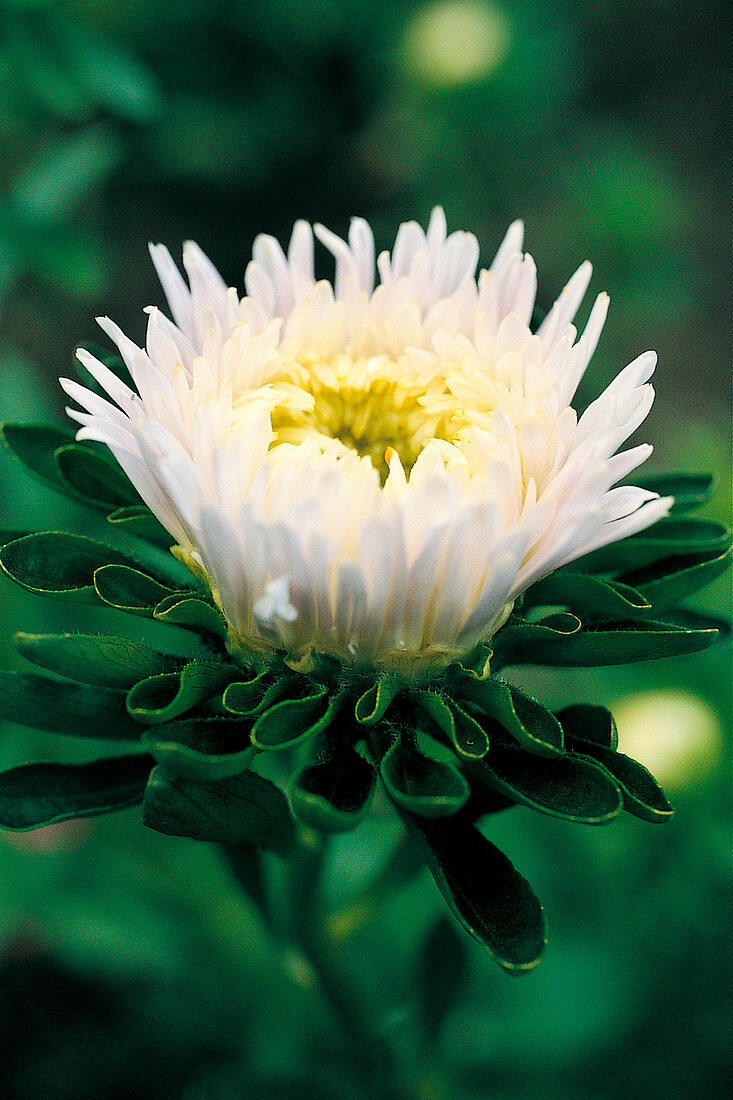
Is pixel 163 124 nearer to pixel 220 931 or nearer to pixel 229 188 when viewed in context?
pixel 229 188

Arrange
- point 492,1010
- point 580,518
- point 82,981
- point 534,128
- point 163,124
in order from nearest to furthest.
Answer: point 580,518 < point 492,1010 < point 82,981 < point 163,124 < point 534,128

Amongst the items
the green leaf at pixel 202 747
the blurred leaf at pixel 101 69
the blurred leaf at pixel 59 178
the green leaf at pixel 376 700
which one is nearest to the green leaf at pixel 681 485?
the green leaf at pixel 376 700

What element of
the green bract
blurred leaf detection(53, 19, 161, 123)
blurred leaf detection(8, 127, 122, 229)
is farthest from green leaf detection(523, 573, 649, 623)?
blurred leaf detection(8, 127, 122, 229)

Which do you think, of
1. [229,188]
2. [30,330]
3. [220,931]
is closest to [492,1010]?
[220,931]

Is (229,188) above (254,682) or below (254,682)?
above

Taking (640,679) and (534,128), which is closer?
(640,679)

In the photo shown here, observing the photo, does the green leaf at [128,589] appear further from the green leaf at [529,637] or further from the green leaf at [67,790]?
the green leaf at [529,637]
